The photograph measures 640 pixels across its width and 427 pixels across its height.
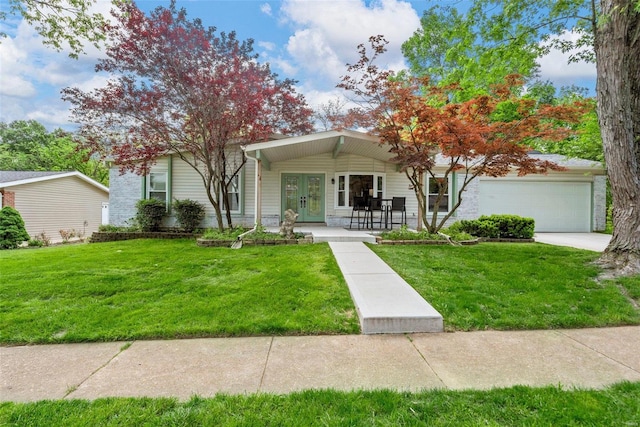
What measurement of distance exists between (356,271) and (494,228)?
252 inches

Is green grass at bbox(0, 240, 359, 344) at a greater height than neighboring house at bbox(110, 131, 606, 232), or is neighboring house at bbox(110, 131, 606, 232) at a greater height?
neighboring house at bbox(110, 131, 606, 232)

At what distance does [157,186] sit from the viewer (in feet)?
36.1

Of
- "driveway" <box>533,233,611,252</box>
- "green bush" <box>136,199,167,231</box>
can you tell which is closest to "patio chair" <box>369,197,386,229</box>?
"driveway" <box>533,233,611,252</box>

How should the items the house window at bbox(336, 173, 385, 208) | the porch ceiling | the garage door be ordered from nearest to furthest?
the porch ceiling → the house window at bbox(336, 173, 385, 208) → the garage door

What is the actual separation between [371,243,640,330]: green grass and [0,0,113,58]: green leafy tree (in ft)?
26.4

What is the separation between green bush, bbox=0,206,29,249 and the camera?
391 inches

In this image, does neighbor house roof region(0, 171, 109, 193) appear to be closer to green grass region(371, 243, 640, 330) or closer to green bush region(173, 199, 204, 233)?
green bush region(173, 199, 204, 233)

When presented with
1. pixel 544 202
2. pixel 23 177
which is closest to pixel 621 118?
pixel 544 202

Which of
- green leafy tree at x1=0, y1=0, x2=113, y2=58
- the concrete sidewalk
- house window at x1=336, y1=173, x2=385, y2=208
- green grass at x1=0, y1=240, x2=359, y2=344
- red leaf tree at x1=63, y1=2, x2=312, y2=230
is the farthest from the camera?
house window at x1=336, y1=173, x2=385, y2=208

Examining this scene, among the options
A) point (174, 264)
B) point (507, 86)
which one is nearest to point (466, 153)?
point (507, 86)

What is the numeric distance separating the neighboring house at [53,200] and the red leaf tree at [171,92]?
7.23 m

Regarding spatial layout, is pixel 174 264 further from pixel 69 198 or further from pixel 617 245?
pixel 69 198

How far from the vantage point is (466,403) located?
1.95 m

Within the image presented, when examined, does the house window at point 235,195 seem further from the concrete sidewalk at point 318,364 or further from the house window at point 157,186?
the concrete sidewalk at point 318,364
